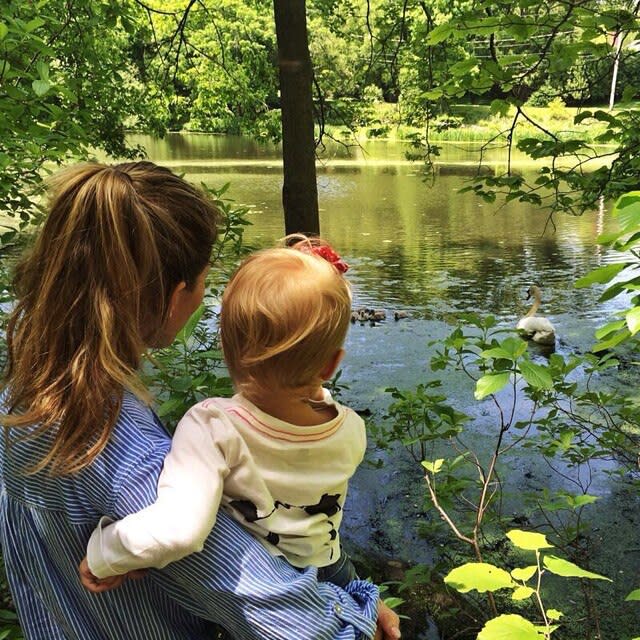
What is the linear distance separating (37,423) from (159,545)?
191mm

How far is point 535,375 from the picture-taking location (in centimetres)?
132

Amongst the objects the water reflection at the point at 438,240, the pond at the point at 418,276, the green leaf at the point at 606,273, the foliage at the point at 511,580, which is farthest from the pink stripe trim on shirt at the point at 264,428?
the water reflection at the point at 438,240

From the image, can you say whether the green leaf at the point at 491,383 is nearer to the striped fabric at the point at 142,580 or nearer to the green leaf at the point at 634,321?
the green leaf at the point at 634,321

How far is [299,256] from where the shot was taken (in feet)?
2.88

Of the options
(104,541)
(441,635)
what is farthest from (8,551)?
(441,635)

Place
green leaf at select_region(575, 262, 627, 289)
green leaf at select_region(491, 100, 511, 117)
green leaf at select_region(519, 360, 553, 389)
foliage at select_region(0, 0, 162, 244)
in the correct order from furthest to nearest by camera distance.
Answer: green leaf at select_region(491, 100, 511, 117), foliage at select_region(0, 0, 162, 244), green leaf at select_region(519, 360, 553, 389), green leaf at select_region(575, 262, 627, 289)

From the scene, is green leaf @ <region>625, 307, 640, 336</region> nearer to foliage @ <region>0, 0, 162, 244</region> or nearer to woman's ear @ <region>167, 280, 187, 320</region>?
woman's ear @ <region>167, 280, 187, 320</region>

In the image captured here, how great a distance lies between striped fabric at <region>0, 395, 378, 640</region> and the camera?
691 millimetres

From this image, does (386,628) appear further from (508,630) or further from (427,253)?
(427,253)

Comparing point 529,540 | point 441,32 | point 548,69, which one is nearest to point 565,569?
point 529,540

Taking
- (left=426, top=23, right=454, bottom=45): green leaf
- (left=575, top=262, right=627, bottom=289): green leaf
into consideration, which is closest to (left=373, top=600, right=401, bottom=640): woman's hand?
(left=575, top=262, right=627, bottom=289): green leaf

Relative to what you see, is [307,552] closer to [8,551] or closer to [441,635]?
[8,551]

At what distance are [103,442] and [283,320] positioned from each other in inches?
10.3

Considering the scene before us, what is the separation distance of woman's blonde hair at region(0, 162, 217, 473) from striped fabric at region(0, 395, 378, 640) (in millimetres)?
28
